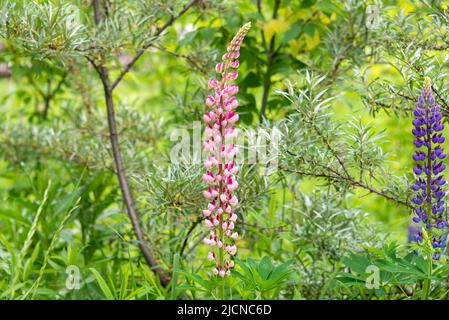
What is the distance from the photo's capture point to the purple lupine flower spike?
5.82 feet

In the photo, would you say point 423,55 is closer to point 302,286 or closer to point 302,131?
point 302,131

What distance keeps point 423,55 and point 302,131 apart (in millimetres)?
487

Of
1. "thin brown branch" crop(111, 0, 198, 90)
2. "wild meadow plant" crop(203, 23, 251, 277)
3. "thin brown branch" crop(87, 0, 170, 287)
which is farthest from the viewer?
"thin brown branch" crop(87, 0, 170, 287)

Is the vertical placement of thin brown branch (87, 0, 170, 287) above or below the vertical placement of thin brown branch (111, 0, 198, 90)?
below

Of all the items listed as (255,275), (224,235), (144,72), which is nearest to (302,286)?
(255,275)

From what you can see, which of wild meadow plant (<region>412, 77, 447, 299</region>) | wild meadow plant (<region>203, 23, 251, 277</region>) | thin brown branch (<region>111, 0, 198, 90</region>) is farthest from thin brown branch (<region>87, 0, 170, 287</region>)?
wild meadow plant (<region>412, 77, 447, 299</region>)

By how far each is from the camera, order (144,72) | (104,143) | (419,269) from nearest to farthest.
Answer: (419,269) < (104,143) < (144,72)

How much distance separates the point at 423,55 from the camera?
6.94 ft

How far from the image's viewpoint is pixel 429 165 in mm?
1814

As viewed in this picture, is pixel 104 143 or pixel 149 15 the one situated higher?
pixel 149 15

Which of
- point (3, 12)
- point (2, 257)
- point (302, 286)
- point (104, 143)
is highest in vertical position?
point (3, 12)

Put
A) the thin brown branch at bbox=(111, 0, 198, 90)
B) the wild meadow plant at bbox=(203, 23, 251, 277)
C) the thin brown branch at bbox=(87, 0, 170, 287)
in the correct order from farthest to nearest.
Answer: the thin brown branch at bbox=(87, 0, 170, 287) → the thin brown branch at bbox=(111, 0, 198, 90) → the wild meadow plant at bbox=(203, 23, 251, 277)

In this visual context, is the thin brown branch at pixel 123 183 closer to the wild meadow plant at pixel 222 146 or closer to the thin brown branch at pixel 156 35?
the thin brown branch at pixel 156 35

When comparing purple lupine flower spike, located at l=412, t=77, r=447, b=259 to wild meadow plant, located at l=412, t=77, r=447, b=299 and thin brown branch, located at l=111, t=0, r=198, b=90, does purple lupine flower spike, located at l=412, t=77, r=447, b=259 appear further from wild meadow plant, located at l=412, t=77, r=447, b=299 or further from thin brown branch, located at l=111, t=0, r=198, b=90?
thin brown branch, located at l=111, t=0, r=198, b=90
